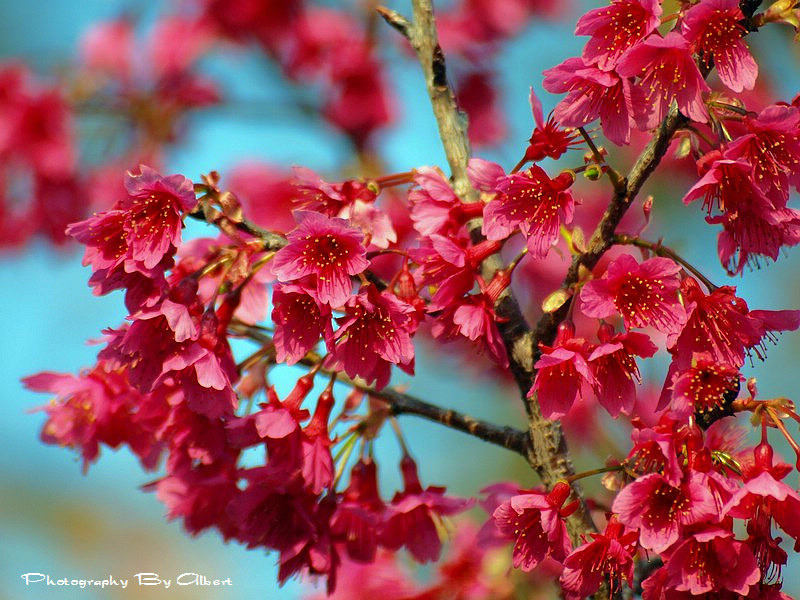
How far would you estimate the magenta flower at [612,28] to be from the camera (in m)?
1.43

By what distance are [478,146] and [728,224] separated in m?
2.86

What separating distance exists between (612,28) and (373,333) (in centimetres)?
61

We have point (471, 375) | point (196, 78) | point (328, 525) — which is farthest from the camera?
point (196, 78)

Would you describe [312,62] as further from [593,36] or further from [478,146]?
[593,36]

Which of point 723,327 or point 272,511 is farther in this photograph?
point 272,511

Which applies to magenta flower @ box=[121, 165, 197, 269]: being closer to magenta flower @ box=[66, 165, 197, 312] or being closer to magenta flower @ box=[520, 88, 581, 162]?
magenta flower @ box=[66, 165, 197, 312]

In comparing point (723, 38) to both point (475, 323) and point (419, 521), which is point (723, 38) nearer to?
point (475, 323)

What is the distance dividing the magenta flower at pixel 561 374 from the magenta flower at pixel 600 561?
0.66ft

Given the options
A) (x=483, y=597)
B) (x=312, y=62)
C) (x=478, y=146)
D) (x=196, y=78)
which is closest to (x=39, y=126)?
(x=196, y=78)

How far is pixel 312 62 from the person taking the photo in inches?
172

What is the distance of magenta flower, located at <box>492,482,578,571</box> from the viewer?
1470 mm

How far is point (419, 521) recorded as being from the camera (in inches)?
73.0

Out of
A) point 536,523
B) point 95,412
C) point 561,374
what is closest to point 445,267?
point 561,374

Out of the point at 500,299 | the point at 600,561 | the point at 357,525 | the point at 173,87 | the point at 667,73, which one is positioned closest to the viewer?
the point at 667,73
